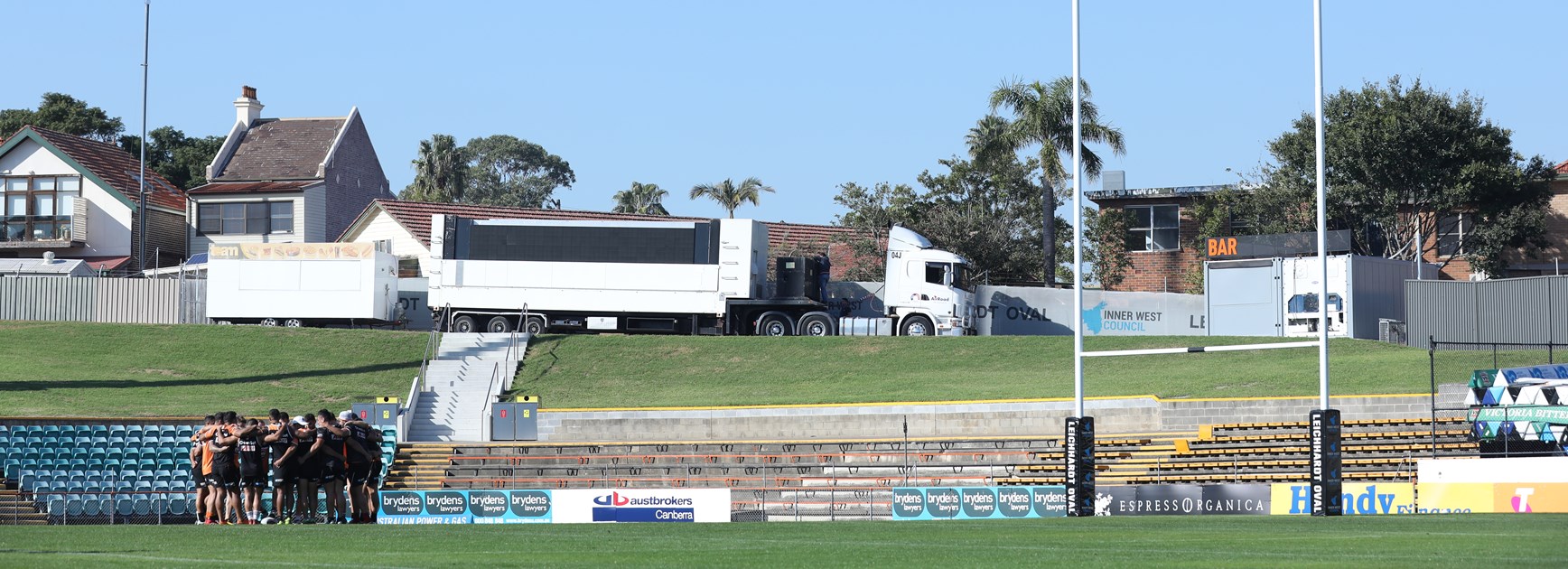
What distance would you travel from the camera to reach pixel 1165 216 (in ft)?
168

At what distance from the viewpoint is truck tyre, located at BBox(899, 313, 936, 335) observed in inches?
1615

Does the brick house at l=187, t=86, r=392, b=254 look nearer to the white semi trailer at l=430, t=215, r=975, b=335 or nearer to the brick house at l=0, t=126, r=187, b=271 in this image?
the brick house at l=0, t=126, r=187, b=271

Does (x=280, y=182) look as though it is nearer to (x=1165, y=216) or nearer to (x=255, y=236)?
(x=255, y=236)

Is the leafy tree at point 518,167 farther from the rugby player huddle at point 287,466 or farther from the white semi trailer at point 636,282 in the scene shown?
the rugby player huddle at point 287,466

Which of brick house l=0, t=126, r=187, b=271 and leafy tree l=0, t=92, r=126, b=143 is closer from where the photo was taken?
brick house l=0, t=126, r=187, b=271

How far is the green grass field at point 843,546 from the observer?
10352 mm

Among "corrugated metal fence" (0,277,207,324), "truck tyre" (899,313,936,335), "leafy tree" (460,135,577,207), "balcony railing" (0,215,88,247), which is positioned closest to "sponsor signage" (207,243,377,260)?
"corrugated metal fence" (0,277,207,324)

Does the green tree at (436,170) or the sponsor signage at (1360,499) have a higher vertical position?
the green tree at (436,170)

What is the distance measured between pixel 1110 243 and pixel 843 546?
39.8 metres

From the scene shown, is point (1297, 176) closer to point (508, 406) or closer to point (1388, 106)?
point (1388, 106)

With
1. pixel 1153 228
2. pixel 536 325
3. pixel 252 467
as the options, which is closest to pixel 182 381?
pixel 536 325

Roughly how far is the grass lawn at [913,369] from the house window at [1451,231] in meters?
12.3

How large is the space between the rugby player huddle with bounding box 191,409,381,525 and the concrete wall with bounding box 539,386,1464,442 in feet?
38.6

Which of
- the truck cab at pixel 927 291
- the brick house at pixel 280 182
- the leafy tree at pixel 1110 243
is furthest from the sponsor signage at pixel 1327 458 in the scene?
the brick house at pixel 280 182
